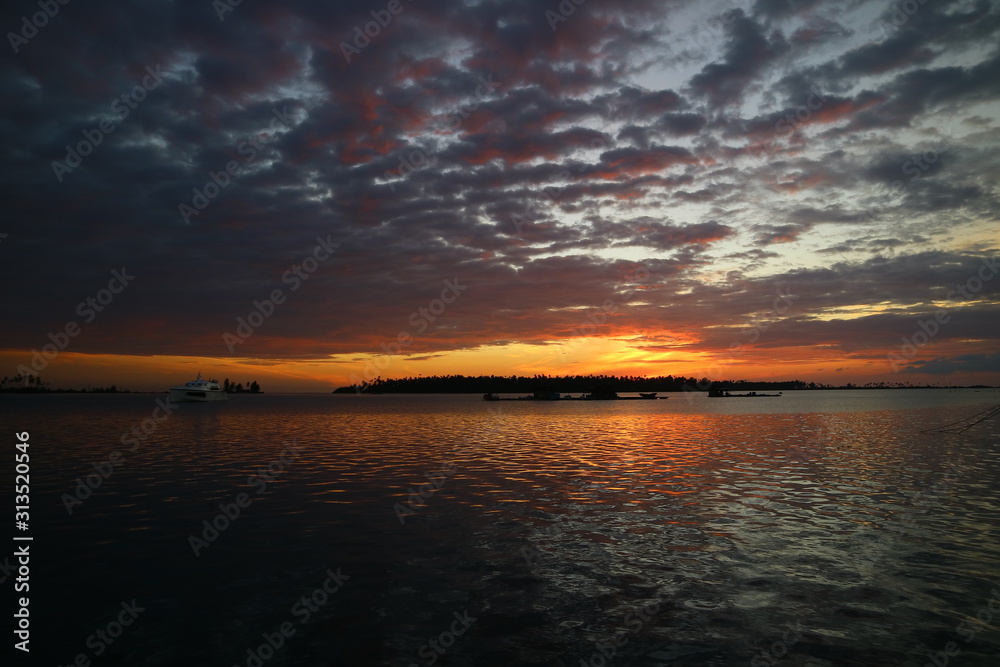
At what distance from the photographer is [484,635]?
1048cm

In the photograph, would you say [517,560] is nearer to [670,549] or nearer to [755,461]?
[670,549]

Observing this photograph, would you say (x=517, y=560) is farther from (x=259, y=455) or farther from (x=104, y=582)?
(x=259, y=455)

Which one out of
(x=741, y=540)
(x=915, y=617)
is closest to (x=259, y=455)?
(x=741, y=540)

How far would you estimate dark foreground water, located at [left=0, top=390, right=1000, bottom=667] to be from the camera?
33.2 ft

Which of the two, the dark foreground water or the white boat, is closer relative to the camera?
the dark foreground water

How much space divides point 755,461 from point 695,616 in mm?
26678

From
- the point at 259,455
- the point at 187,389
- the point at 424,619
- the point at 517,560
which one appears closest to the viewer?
the point at 424,619

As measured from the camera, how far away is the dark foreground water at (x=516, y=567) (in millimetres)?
10117

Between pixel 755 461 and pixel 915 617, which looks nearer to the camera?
pixel 915 617

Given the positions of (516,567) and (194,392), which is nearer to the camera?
(516,567)

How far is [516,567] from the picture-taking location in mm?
14383

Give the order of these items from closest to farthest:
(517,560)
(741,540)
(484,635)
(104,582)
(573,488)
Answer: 1. (484,635)
2. (104,582)
3. (517,560)
4. (741,540)
5. (573,488)

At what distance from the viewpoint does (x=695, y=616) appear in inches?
442

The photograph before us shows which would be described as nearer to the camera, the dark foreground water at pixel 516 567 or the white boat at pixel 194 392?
the dark foreground water at pixel 516 567
